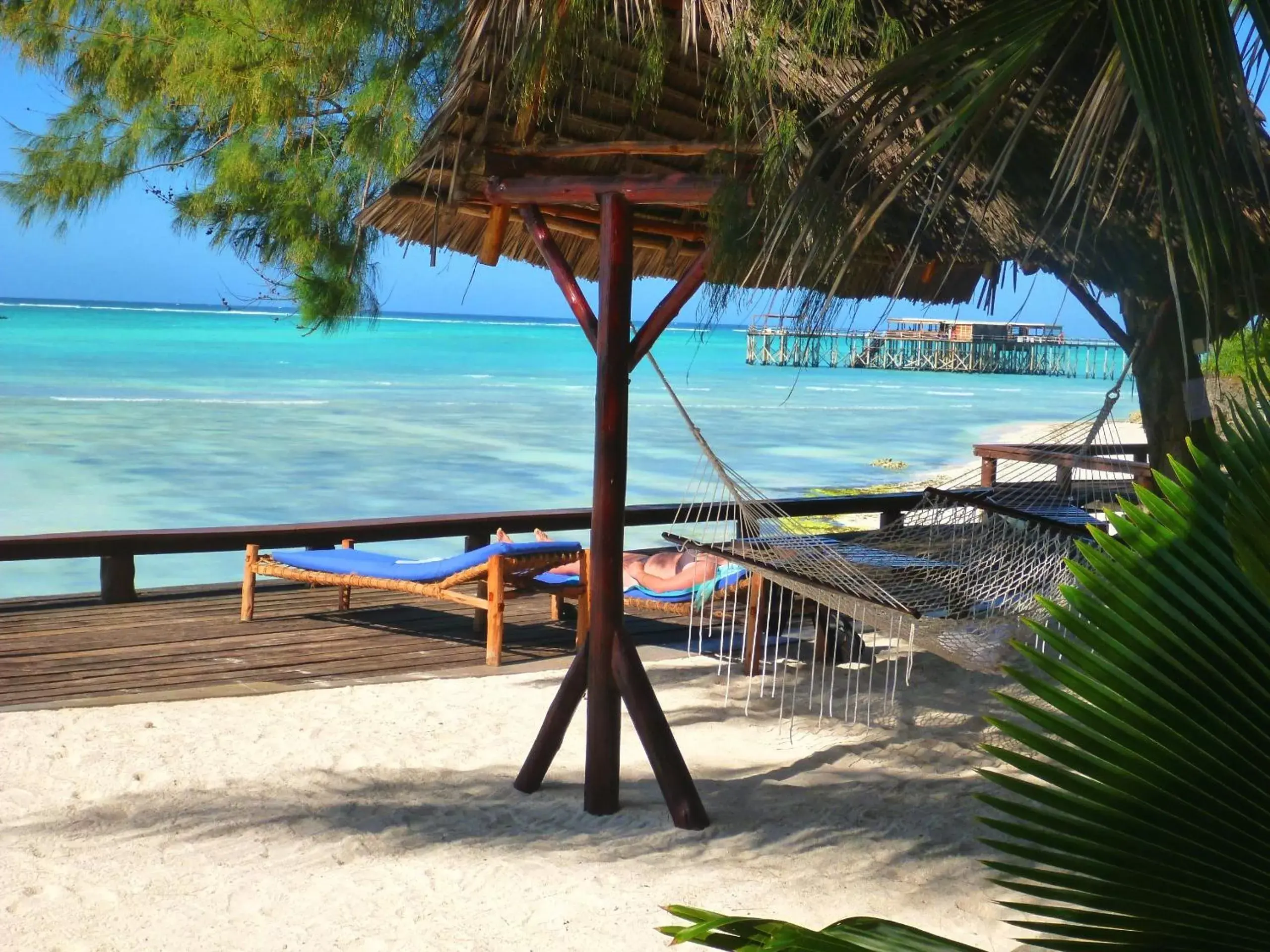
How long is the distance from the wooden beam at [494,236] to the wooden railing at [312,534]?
1.81 metres

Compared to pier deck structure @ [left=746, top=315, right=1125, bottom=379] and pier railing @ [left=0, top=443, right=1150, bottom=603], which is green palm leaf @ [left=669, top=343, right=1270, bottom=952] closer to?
pier railing @ [left=0, top=443, right=1150, bottom=603]

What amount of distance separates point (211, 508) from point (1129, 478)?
859cm

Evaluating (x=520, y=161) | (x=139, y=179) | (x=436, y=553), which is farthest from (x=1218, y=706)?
(x=436, y=553)

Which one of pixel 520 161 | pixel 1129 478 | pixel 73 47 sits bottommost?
pixel 1129 478

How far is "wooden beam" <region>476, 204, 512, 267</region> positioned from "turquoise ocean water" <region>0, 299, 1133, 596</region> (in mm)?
770

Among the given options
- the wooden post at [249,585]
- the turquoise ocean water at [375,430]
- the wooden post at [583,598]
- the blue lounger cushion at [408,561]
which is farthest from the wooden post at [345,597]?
the wooden post at [583,598]

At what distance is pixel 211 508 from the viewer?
12.0 meters

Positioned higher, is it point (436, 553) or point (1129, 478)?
point (1129, 478)

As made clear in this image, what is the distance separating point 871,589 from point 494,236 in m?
1.51

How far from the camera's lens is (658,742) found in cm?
296

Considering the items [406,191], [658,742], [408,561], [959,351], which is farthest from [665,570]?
[959,351]

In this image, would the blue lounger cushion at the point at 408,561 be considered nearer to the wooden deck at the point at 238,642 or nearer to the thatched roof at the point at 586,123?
the wooden deck at the point at 238,642

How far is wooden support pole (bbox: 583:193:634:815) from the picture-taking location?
3.00 metres

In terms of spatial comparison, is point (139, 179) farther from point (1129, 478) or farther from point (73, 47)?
point (1129, 478)
